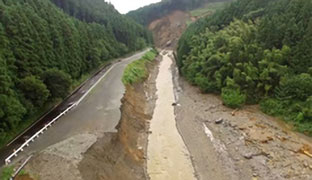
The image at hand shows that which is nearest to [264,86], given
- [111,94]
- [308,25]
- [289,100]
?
[289,100]

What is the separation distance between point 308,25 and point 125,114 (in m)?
23.3

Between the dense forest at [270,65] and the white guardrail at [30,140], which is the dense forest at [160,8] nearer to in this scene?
the dense forest at [270,65]

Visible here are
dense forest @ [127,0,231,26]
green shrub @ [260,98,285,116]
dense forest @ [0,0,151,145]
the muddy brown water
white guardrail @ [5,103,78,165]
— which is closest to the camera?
white guardrail @ [5,103,78,165]

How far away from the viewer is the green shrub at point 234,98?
3366 centimetres

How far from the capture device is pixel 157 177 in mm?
22375

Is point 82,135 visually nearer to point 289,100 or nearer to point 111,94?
point 111,94

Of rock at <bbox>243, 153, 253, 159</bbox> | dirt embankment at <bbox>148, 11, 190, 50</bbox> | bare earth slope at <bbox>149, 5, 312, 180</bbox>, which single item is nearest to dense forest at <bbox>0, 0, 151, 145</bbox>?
bare earth slope at <bbox>149, 5, 312, 180</bbox>

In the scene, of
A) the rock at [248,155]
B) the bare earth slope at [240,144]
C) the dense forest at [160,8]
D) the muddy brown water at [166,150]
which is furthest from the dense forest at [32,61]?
the dense forest at [160,8]

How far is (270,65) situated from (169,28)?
12079 centimetres

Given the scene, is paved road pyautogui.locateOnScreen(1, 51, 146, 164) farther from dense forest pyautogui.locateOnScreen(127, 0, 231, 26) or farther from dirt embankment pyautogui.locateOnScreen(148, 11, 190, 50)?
dense forest pyautogui.locateOnScreen(127, 0, 231, 26)

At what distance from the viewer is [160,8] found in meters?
163

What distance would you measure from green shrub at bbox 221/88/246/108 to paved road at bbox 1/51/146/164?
13419 mm

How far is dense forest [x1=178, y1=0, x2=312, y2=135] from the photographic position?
95.4 ft

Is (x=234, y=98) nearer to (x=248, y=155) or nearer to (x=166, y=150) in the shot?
(x=248, y=155)
